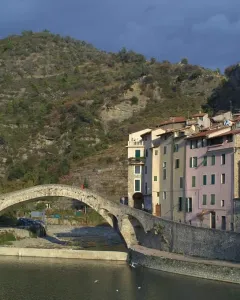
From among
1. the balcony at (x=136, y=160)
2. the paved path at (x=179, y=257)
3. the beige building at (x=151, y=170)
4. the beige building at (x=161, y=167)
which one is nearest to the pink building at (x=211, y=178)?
the beige building at (x=161, y=167)

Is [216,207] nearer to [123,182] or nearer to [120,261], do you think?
[120,261]

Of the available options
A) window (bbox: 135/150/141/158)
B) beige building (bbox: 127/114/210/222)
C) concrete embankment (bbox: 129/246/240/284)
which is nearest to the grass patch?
beige building (bbox: 127/114/210/222)

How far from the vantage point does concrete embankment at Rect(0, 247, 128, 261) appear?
151ft

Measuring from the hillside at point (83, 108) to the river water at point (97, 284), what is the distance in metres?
45.7

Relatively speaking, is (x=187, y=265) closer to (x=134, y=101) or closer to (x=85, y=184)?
(x=85, y=184)

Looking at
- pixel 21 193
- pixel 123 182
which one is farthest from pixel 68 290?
pixel 123 182

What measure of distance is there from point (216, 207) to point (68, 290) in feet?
44.8

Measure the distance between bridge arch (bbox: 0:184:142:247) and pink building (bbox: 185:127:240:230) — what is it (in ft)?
21.6

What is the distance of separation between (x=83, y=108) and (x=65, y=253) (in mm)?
70449

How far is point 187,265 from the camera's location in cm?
3769

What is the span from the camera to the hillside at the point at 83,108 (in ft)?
322

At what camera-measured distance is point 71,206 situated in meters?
85.3

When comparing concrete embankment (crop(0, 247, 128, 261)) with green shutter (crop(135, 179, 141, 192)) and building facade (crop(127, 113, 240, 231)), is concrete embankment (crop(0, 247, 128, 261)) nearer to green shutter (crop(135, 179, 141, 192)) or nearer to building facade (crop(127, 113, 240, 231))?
building facade (crop(127, 113, 240, 231))

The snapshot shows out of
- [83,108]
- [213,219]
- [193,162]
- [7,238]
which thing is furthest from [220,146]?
[83,108]
